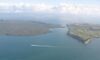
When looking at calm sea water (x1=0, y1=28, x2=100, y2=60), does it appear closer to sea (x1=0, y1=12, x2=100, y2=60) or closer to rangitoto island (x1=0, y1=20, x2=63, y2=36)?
sea (x1=0, y1=12, x2=100, y2=60)

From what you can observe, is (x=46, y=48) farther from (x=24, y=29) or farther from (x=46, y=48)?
(x=24, y=29)

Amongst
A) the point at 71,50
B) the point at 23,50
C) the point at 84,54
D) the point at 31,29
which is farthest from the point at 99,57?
the point at 31,29

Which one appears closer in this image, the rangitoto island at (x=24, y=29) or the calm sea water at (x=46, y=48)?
the calm sea water at (x=46, y=48)

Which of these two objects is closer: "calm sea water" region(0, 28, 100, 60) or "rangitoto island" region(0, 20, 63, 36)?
"calm sea water" region(0, 28, 100, 60)

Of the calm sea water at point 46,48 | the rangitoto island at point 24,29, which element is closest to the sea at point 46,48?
the calm sea water at point 46,48

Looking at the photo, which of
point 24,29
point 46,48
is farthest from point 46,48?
point 24,29

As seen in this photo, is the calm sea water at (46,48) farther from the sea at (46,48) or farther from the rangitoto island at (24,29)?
the rangitoto island at (24,29)

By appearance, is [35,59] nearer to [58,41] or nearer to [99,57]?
[99,57]

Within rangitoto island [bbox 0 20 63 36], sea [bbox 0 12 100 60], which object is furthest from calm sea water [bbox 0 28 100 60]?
rangitoto island [bbox 0 20 63 36]
